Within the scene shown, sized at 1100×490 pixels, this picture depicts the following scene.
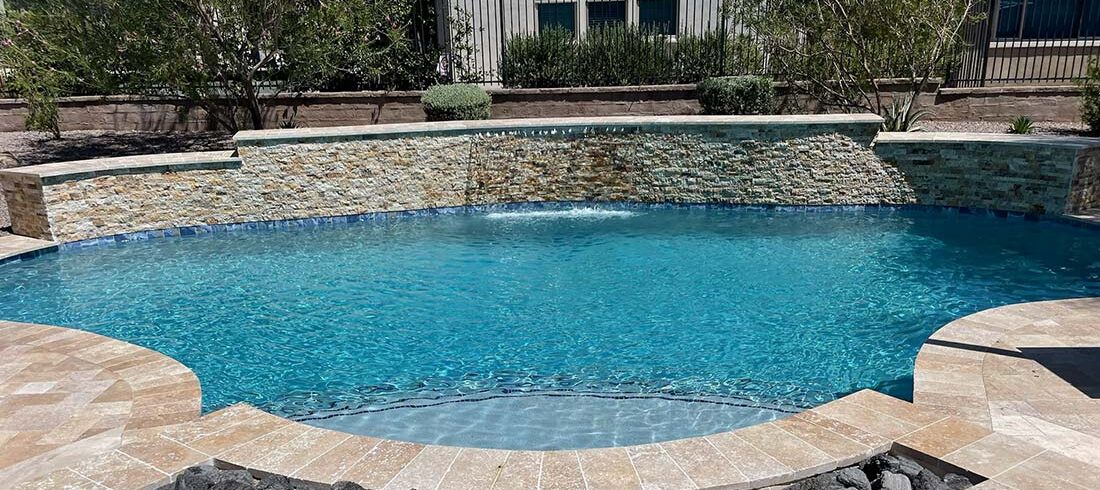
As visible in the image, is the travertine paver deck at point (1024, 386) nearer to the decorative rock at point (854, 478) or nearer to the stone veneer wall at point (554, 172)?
the decorative rock at point (854, 478)

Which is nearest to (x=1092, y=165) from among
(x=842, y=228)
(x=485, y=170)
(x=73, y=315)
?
(x=842, y=228)

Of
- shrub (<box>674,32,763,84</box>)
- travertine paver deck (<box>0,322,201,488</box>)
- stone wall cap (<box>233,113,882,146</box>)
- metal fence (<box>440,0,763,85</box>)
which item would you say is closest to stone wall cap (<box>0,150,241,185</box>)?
stone wall cap (<box>233,113,882,146</box>)

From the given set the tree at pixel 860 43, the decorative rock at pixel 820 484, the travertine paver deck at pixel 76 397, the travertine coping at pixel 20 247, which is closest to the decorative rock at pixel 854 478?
the decorative rock at pixel 820 484

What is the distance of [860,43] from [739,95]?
2.19 metres

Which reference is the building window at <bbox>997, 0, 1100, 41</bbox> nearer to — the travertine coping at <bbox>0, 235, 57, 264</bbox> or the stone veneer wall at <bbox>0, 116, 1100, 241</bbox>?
the stone veneer wall at <bbox>0, 116, 1100, 241</bbox>

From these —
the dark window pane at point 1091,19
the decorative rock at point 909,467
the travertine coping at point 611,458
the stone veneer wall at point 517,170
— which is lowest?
the decorative rock at point 909,467

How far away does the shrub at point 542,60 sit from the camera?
14.4 m

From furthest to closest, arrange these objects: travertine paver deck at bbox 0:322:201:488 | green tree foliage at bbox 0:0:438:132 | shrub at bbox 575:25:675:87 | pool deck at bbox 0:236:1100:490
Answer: shrub at bbox 575:25:675:87 → green tree foliage at bbox 0:0:438:132 → travertine paver deck at bbox 0:322:201:488 → pool deck at bbox 0:236:1100:490

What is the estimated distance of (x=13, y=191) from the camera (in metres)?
9.70

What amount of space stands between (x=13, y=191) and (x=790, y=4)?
12.7 metres

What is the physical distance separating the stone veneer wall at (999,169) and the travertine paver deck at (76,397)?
393 inches

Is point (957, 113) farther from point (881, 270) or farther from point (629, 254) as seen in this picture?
point (629, 254)

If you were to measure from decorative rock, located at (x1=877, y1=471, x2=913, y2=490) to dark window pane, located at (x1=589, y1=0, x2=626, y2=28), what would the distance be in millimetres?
17206

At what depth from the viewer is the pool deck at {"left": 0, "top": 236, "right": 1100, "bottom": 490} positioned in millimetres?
3697
